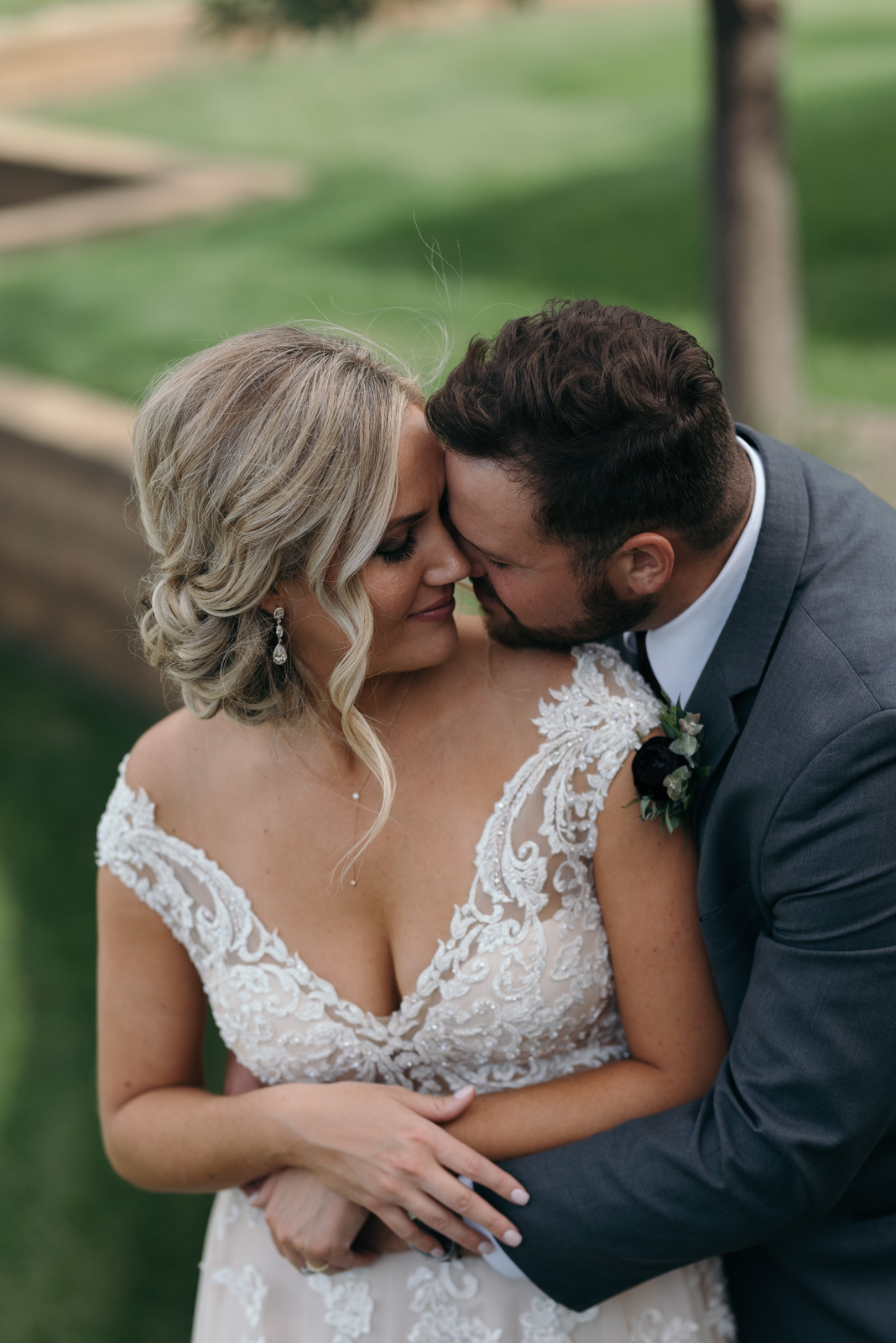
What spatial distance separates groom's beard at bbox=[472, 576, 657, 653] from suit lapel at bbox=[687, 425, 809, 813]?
0.16m

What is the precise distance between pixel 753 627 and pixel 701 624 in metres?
0.17

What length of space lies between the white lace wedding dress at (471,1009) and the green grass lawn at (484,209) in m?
3.79

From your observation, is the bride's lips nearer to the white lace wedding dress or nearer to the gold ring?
the white lace wedding dress

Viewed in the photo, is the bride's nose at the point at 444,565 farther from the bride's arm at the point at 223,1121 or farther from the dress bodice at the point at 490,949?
the bride's arm at the point at 223,1121

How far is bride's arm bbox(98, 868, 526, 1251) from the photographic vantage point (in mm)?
2256

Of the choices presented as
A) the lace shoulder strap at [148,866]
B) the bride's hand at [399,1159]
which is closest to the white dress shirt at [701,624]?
the bride's hand at [399,1159]

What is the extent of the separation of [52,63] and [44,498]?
15804 mm

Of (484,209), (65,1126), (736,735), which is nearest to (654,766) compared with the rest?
(736,735)

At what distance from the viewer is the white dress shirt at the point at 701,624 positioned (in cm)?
227

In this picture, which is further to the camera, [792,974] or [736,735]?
[736,735]

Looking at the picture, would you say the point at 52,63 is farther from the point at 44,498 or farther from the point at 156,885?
the point at 156,885

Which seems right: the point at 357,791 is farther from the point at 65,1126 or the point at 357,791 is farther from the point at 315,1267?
the point at 65,1126

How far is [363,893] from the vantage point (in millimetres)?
2404

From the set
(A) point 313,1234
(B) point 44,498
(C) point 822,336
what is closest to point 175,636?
(A) point 313,1234
